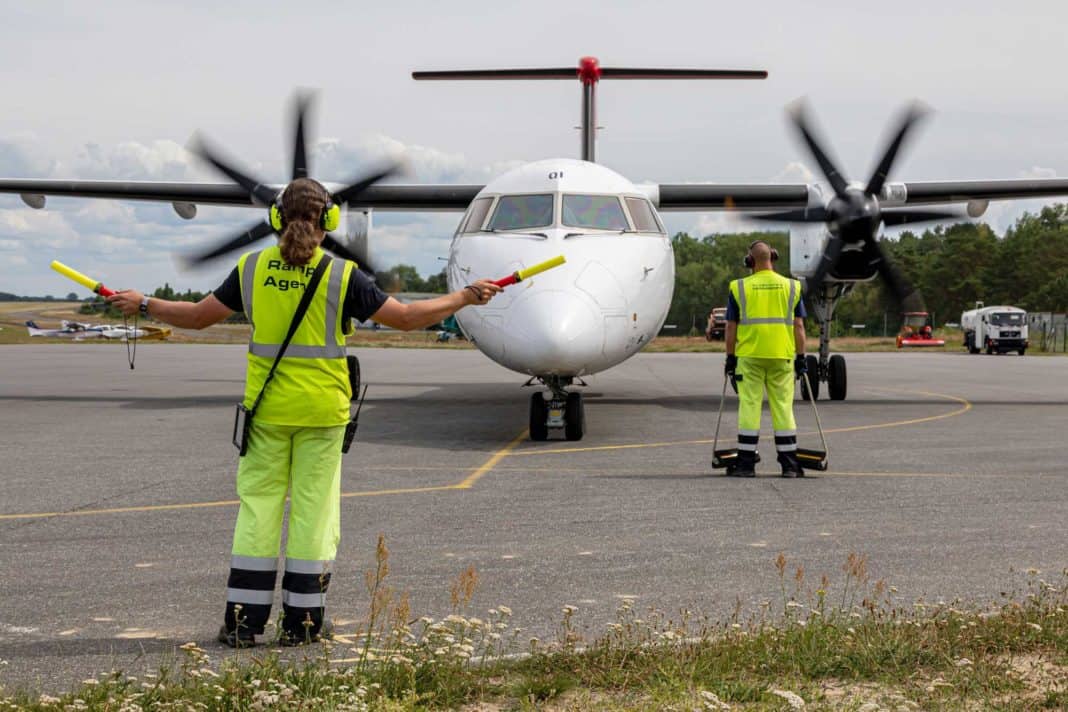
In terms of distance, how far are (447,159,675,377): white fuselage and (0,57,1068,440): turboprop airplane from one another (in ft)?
0.06

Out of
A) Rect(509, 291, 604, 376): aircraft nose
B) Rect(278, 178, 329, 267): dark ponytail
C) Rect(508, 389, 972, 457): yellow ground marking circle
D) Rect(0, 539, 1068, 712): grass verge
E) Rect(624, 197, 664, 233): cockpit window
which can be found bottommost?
Rect(508, 389, 972, 457): yellow ground marking circle

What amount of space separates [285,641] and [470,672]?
99cm

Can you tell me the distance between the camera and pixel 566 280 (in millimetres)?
11625

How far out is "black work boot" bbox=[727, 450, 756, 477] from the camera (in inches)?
402

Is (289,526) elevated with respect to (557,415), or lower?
elevated

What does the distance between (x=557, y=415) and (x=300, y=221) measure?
319 inches

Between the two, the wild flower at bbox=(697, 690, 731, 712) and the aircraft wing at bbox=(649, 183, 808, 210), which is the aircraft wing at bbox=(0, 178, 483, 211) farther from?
the wild flower at bbox=(697, 690, 731, 712)

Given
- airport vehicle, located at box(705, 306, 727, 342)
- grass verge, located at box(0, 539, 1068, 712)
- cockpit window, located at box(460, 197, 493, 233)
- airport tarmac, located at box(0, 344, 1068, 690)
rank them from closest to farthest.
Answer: grass verge, located at box(0, 539, 1068, 712) → airport tarmac, located at box(0, 344, 1068, 690) → cockpit window, located at box(460, 197, 493, 233) → airport vehicle, located at box(705, 306, 727, 342)

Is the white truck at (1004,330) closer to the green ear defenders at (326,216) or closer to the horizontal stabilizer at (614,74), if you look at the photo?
the horizontal stabilizer at (614,74)

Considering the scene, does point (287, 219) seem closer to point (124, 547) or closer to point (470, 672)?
point (470, 672)

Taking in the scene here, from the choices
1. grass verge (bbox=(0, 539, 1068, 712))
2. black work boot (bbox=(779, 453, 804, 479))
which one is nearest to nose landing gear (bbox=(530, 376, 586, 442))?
black work boot (bbox=(779, 453, 804, 479))

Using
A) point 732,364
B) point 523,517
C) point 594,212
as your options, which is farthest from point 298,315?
point 594,212

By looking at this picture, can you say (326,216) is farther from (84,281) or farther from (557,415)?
(557,415)

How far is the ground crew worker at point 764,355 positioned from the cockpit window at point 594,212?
2.77 metres
